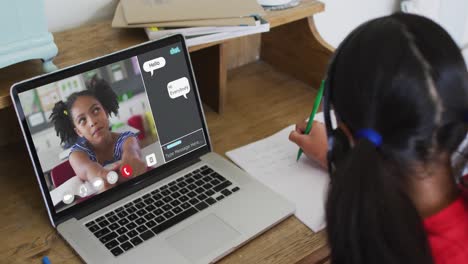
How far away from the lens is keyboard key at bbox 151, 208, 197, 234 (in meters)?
0.87

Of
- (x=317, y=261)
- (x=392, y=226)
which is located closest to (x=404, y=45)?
(x=392, y=226)

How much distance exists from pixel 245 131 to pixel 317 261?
1.21 feet

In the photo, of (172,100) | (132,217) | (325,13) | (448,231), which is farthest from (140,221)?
(325,13)

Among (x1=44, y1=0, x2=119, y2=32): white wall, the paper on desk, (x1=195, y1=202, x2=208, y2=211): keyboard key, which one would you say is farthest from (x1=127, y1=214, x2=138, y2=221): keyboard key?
(x1=44, y1=0, x2=119, y2=32): white wall

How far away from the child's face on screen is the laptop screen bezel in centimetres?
5

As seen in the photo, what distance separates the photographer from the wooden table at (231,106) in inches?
33.6

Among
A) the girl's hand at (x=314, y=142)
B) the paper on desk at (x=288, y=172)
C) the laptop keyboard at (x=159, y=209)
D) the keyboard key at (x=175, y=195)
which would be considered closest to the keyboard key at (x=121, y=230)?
the laptop keyboard at (x=159, y=209)

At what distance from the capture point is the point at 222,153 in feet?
3.51

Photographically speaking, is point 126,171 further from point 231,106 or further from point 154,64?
point 231,106

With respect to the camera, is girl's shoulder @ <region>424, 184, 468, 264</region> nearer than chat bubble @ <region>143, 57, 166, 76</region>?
Yes

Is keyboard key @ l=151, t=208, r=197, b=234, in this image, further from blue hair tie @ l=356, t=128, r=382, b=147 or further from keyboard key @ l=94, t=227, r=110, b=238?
blue hair tie @ l=356, t=128, r=382, b=147

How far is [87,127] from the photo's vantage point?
3.04 feet

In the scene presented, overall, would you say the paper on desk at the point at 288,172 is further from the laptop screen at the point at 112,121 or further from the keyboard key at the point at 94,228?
the keyboard key at the point at 94,228

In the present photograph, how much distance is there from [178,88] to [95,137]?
0.18 m
